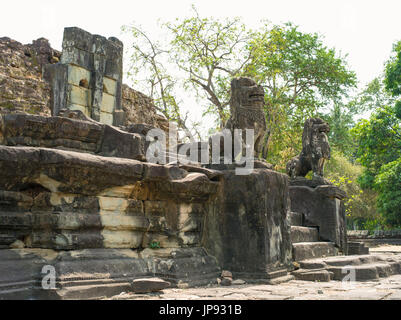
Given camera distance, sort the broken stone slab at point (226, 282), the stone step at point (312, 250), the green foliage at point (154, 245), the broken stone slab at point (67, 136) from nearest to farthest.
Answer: the broken stone slab at point (67, 136) → the green foliage at point (154, 245) → the broken stone slab at point (226, 282) → the stone step at point (312, 250)

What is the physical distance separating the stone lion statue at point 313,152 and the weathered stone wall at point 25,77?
561cm

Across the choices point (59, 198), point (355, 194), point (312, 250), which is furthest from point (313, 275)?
point (355, 194)

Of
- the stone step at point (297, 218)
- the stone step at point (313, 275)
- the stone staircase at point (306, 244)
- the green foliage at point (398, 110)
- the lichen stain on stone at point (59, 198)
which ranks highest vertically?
the green foliage at point (398, 110)

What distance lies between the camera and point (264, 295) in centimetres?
390

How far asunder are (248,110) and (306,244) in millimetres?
2296

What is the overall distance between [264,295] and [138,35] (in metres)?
20.2

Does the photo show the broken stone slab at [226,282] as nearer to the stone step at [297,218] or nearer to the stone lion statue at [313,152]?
the stone step at [297,218]

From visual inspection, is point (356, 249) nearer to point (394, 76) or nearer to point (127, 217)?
point (127, 217)

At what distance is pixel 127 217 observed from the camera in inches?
168

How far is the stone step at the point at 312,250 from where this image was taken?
19.6 feet

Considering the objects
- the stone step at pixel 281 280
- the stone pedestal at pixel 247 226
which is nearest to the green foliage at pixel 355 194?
the stone step at pixel 281 280

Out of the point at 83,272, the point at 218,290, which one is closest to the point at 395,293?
the point at 218,290
